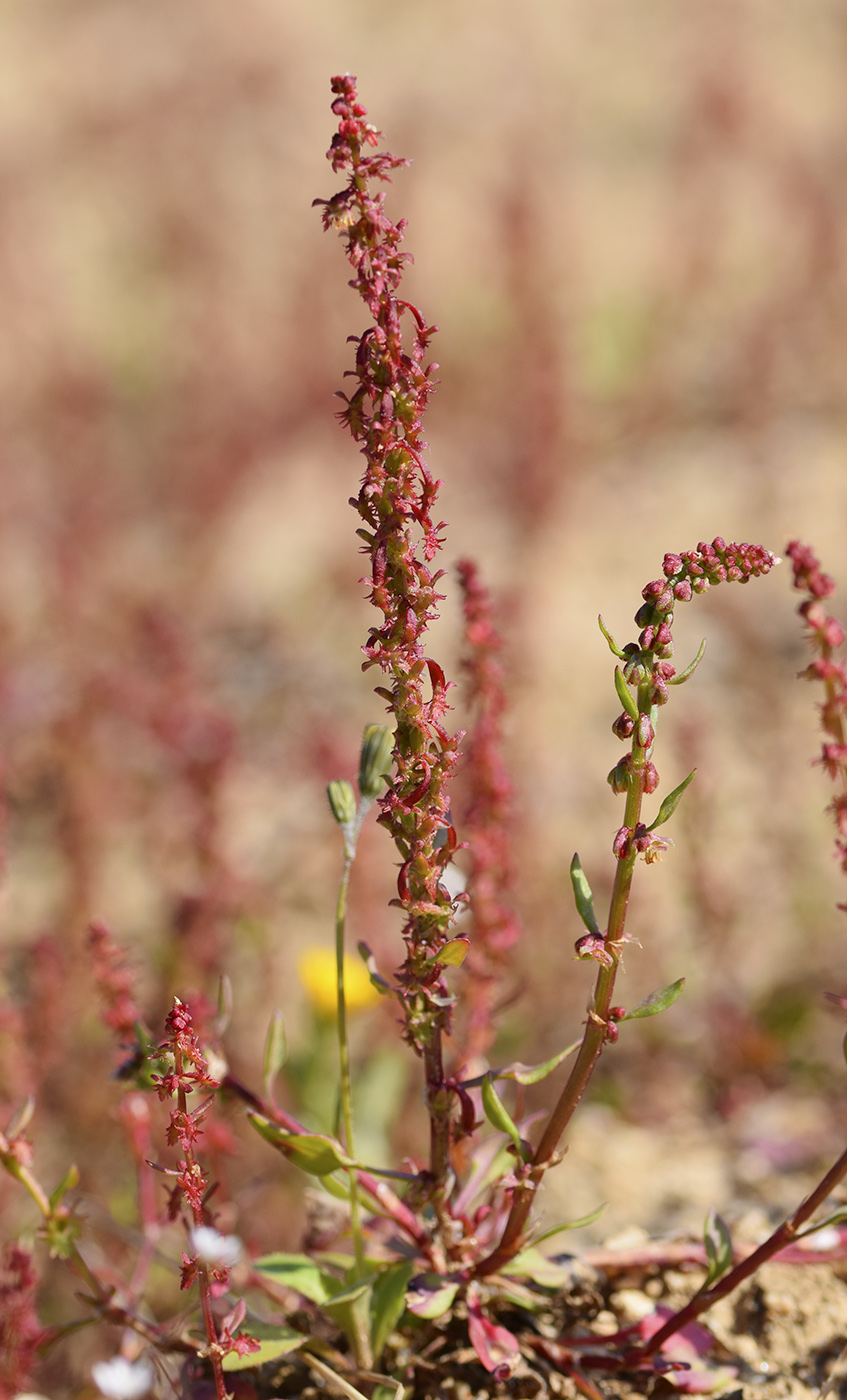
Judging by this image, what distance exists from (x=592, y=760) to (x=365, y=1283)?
10.6 ft

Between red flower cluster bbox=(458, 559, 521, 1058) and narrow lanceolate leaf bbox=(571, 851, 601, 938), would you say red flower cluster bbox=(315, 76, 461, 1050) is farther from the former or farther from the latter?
red flower cluster bbox=(458, 559, 521, 1058)

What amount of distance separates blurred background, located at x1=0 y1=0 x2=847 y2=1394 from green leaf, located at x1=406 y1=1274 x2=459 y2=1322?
0.46 metres

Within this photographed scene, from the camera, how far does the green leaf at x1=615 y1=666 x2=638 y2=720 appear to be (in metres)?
1.14

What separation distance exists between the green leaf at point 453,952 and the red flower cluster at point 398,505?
1.1 inches

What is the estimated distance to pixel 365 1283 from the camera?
1.51 metres

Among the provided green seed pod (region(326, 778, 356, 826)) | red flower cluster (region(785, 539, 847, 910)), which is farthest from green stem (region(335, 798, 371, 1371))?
red flower cluster (region(785, 539, 847, 910))

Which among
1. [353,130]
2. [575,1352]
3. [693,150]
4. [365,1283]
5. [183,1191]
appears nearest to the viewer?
[353,130]

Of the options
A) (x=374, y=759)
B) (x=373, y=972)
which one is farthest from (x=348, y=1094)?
(x=374, y=759)

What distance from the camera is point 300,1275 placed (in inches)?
62.2

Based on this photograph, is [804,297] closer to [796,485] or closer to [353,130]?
[796,485]

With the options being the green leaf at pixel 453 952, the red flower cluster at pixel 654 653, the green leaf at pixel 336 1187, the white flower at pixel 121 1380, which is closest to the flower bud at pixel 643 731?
the red flower cluster at pixel 654 653

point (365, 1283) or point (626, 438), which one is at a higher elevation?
point (626, 438)

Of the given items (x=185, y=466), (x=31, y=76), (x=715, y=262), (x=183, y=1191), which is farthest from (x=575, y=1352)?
(x=31, y=76)

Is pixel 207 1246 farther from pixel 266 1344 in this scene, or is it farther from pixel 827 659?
pixel 827 659
